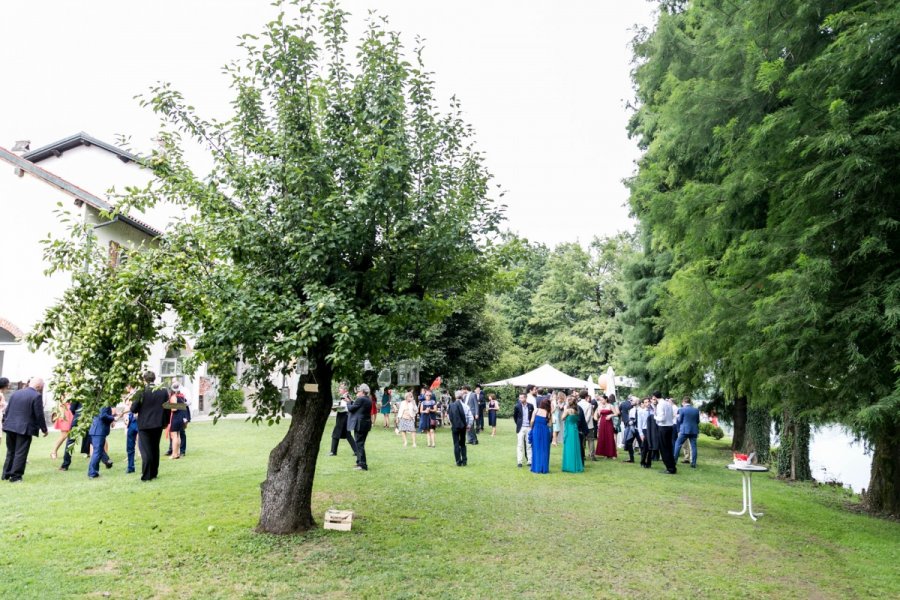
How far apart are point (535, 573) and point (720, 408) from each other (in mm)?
17450

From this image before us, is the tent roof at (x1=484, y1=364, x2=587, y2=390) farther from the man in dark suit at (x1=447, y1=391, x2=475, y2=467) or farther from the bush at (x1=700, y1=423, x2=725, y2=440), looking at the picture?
the man in dark suit at (x1=447, y1=391, x2=475, y2=467)

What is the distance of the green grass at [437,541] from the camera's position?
6.07 m

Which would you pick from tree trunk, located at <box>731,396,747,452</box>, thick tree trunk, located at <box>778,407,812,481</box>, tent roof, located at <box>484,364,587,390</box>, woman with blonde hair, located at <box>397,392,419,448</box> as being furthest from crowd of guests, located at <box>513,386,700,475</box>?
tent roof, located at <box>484,364,587,390</box>

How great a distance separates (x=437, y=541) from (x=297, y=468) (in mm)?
1936

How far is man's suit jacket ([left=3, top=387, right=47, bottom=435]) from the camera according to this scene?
11117 millimetres

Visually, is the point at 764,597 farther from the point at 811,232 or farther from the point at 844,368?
the point at 811,232

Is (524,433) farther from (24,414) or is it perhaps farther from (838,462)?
(838,462)

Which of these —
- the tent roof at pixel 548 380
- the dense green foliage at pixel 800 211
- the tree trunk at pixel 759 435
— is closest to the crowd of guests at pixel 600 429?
the tree trunk at pixel 759 435

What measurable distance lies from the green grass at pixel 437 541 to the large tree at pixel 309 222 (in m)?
1.19

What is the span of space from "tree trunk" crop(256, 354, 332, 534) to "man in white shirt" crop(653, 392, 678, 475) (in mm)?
9651

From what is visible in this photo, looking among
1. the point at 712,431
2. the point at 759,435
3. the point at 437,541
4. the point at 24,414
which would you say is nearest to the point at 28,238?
the point at 24,414

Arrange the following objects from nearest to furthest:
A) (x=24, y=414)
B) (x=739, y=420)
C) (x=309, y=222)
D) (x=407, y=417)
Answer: (x=309, y=222), (x=24, y=414), (x=407, y=417), (x=739, y=420)

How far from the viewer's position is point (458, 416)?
14.4 m

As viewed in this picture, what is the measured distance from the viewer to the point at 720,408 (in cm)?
2166
